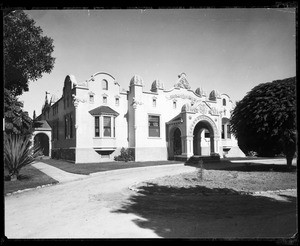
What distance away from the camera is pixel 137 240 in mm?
4824

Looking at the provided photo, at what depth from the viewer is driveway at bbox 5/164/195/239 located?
205 inches

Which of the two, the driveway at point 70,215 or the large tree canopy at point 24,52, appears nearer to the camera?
the driveway at point 70,215

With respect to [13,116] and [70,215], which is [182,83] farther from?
[70,215]

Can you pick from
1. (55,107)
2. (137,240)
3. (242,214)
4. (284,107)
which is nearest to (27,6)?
(137,240)

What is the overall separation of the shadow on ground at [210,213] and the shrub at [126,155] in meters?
15.1

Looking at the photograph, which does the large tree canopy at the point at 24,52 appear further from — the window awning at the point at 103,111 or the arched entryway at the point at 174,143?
the arched entryway at the point at 174,143

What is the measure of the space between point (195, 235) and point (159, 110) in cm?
2168

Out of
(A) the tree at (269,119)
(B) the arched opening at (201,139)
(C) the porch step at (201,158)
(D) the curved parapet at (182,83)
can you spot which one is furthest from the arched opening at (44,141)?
(A) the tree at (269,119)

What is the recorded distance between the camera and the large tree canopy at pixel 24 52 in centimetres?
1338

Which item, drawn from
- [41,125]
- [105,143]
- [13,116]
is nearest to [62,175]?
[13,116]

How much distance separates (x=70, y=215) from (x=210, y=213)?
418 centimetres

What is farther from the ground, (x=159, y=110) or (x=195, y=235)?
(x=159, y=110)

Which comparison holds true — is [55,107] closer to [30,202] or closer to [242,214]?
[30,202]

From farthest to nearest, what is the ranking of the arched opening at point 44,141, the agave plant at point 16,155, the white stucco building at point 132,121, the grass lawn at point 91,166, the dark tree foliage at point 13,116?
the arched opening at point 44,141 → the white stucco building at point 132,121 → the dark tree foliage at point 13,116 → the grass lawn at point 91,166 → the agave plant at point 16,155
